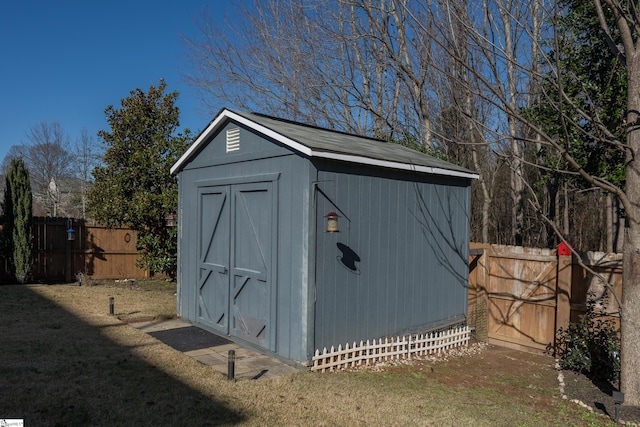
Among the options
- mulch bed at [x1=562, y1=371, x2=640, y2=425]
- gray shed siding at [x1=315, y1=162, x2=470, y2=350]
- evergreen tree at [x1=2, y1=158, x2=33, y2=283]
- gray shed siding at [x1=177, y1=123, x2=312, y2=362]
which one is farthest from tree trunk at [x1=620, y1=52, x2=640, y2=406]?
evergreen tree at [x1=2, y1=158, x2=33, y2=283]

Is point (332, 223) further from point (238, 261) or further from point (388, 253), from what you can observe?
point (238, 261)

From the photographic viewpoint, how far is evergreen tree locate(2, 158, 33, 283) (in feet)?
41.4

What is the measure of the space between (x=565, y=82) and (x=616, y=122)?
1.13m

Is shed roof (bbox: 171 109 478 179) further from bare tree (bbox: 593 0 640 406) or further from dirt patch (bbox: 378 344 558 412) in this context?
dirt patch (bbox: 378 344 558 412)

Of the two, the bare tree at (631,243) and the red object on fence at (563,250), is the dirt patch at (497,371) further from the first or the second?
the red object on fence at (563,250)

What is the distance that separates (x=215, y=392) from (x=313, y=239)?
83.2 inches

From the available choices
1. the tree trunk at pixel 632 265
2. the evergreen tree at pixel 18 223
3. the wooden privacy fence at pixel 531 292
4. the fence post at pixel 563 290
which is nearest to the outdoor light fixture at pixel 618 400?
the tree trunk at pixel 632 265

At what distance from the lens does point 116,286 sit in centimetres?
1298

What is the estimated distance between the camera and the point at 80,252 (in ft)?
45.9

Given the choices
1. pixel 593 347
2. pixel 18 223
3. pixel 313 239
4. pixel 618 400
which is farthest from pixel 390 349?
pixel 18 223

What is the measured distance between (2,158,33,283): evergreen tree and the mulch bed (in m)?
13.0

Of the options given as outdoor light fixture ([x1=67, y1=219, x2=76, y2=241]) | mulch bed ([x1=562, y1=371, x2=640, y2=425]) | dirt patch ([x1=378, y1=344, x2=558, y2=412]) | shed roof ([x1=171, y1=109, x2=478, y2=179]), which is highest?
shed roof ([x1=171, y1=109, x2=478, y2=179])

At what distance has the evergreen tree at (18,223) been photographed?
12633 mm

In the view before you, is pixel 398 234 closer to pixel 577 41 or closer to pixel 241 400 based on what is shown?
pixel 241 400
